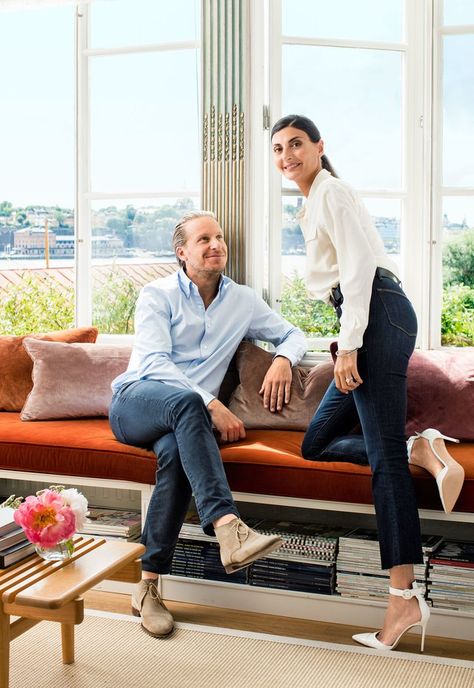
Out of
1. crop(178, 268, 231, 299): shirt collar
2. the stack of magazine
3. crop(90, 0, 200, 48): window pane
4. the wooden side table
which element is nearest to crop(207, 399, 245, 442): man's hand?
the stack of magazine

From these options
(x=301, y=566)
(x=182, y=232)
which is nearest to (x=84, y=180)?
(x=182, y=232)

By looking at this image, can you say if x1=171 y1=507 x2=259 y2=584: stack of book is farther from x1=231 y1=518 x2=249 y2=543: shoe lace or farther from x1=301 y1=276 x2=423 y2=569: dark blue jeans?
x1=301 y1=276 x2=423 y2=569: dark blue jeans

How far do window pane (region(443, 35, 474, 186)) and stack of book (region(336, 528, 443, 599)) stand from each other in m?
1.69

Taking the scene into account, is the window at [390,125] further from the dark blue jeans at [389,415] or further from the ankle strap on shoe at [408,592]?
the ankle strap on shoe at [408,592]

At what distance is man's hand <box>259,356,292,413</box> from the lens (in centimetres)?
338

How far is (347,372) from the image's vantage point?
266cm

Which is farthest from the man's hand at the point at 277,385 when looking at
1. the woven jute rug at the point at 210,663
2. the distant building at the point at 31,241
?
the distant building at the point at 31,241

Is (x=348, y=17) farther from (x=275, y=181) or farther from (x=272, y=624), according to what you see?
(x=272, y=624)

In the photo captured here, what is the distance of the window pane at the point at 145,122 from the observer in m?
4.09

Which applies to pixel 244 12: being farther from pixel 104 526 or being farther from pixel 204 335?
pixel 104 526

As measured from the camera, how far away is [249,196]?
150 inches

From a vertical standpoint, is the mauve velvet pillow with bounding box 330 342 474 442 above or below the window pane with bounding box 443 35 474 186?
below

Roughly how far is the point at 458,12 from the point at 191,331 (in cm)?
186

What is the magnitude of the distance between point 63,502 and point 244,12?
8.03 feet
